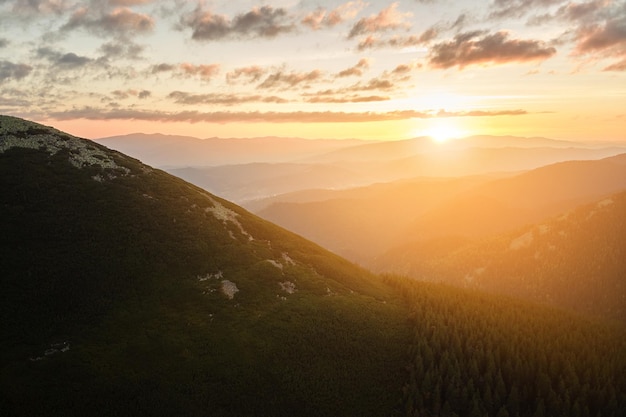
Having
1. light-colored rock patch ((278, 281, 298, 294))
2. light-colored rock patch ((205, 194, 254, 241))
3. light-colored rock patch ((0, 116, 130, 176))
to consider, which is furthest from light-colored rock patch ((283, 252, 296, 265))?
light-colored rock patch ((0, 116, 130, 176))

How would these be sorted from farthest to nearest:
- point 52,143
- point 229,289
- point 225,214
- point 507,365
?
point 52,143, point 225,214, point 229,289, point 507,365

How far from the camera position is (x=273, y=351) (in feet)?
145

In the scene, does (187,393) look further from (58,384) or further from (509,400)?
(509,400)

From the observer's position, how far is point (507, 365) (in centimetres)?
4550

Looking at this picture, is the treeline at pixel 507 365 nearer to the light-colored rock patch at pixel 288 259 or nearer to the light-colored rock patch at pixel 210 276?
the light-colored rock patch at pixel 288 259

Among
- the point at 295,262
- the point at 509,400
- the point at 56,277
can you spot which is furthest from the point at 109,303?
the point at 509,400

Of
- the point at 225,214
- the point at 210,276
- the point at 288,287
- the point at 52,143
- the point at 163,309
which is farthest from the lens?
the point at 52,143

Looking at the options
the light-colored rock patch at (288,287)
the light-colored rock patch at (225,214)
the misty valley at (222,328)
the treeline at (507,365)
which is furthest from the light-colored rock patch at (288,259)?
the treeline at (507,365)

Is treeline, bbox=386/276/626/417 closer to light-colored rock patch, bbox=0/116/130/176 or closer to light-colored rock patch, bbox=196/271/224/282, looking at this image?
light-colored rock patch, bbox=196/271/224/282

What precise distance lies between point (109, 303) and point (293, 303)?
22966 millimetres

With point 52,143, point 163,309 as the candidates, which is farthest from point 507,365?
point 52,143

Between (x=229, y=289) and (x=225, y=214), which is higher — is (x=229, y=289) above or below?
below

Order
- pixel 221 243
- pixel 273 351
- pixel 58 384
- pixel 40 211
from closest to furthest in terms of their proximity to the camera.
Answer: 1. pixel 58 384
2. pixel 273 351
3. pixel 40 211
4. pixel 221 243

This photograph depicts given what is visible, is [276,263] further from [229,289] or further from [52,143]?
[52,143]
